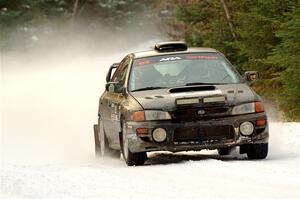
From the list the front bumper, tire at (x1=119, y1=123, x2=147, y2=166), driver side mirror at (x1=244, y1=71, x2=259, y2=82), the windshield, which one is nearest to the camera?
the front bumper

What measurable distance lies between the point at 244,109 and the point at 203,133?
585 millimetres

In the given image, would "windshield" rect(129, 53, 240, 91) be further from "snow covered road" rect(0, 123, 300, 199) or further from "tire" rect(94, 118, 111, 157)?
"tire" rect(94, 118, 111, 157)

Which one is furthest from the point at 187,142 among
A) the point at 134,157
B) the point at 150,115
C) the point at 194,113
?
the point at 134,157

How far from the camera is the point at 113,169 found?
10016mm

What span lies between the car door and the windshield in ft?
0.87

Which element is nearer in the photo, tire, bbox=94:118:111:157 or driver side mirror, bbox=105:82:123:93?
driver side mirror, bbox=105:82:123:93

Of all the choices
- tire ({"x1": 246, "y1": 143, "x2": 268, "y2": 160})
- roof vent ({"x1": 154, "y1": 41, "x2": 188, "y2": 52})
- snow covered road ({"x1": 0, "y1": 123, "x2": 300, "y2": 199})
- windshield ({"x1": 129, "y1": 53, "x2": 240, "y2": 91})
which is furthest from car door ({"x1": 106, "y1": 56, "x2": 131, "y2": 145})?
tire ({"x1": 246, "y1": 143, "x2": 268, "y2": 160})

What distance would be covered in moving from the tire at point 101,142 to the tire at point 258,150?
2728mm

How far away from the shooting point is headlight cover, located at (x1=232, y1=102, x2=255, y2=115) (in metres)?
10.7

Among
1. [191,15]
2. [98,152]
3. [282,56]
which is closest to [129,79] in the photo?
[98,152]

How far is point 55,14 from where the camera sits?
5688cm

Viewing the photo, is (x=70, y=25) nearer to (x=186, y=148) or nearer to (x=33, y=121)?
(x=33, y=121)

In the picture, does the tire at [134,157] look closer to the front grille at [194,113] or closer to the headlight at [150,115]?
the headlight at [150,115]

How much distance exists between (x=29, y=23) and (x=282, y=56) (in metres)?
36.1
